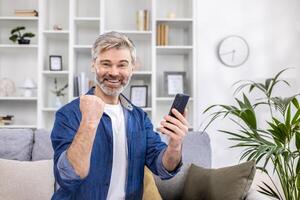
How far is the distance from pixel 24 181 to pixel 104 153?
1.09 metres

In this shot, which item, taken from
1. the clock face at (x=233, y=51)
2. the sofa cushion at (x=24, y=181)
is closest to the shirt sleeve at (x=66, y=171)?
the sofa cushion at (x=24, y=181)

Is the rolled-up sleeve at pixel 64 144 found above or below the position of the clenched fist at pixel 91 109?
below

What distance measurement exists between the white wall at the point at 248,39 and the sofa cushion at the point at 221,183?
5.27 ft

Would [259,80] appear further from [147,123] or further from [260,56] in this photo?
[147,123]

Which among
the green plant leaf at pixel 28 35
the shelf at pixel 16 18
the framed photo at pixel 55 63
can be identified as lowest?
the framed photo at pixel 55 63

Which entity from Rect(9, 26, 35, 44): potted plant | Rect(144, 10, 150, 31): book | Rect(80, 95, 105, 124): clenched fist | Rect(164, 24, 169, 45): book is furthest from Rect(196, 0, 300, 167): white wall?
Rect(80, 95, 105, 124): clenched fist

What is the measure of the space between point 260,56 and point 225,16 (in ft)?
1.82

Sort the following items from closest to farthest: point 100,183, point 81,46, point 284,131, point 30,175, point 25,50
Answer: point 100,183 → point 284,131 → point 30,175 → point 81,46 → point 25,50

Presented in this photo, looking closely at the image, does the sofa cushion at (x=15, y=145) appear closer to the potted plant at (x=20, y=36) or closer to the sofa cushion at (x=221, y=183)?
the sofa cushion at (x=221, y=183)

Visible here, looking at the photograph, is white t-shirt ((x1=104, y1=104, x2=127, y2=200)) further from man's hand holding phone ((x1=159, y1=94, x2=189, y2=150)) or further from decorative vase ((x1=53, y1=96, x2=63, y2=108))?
decorative vase ((x1=53, y1=96, x2=63, y2=108))

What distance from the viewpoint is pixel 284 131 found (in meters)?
2.08

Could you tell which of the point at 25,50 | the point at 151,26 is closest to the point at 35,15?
the point at 25,50

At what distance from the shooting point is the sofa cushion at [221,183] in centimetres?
197

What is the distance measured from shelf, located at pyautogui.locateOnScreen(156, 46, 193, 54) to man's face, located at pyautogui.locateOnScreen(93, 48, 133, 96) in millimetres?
2161
